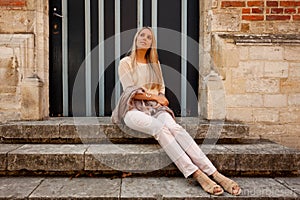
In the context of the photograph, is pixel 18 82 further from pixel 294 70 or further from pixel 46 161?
pixel 294 70

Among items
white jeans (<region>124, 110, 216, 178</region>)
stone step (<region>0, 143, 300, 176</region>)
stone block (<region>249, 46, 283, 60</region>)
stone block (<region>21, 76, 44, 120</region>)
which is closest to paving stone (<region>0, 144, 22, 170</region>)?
stone step (<region>0, 143, 300, 176</region>)

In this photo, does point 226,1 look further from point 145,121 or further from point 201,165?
point 201,165

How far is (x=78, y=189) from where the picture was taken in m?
2.43

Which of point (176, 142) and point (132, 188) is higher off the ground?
point (176, 142)

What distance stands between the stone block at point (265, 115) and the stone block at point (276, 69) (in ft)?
1.40

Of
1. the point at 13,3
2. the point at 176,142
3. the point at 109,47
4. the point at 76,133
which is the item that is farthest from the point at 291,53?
the point at 13,3

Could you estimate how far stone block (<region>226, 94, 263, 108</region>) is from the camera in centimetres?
357

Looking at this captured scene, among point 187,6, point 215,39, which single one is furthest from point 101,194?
point 187,6

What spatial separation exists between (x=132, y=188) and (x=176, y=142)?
55cm

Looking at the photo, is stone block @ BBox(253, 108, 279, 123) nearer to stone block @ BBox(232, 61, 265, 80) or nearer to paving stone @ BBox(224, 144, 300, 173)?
stone block @ BBox(232, 61, 265, 80)

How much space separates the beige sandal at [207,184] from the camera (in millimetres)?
2332

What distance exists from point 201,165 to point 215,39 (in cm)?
171

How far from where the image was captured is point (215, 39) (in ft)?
11.8

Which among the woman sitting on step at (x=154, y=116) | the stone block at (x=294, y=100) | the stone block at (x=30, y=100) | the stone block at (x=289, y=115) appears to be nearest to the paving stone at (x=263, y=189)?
the woman sitting on step at (x=154, y=116)
